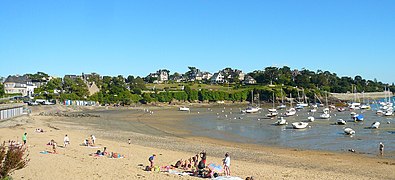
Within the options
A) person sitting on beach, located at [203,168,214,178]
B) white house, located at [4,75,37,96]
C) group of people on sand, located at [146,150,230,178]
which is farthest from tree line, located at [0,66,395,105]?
person sitting on beach, located at [203,168,214,178]

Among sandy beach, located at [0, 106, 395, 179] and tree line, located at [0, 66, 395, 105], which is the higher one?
tree line, located at [0, 66, 395, 105]

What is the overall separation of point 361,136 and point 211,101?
10554 centimetres

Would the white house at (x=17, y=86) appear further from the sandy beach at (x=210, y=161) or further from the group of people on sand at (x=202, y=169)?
the group of people on sand at (x=202, y=169)

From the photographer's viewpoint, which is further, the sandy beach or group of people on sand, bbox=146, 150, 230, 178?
group of people on sand, bbox=146, 150, 230, 178

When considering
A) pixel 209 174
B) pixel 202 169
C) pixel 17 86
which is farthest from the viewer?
pixel 17 86

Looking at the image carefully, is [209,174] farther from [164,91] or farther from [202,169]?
[164,91]

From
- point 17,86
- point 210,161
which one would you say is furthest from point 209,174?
point 17,86

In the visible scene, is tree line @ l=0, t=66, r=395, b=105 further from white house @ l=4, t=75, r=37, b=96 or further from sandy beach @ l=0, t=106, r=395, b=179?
sandy beach @ l=0, t=106, r=395, b=179

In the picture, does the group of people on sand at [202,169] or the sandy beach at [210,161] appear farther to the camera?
the group of people on sand at [202,169]

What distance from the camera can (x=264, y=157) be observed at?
104ft

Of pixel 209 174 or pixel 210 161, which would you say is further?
pixel 210 161

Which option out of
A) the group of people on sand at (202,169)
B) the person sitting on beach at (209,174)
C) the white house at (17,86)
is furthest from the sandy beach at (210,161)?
the white house at (17,86)

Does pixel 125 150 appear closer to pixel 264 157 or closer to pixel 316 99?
pixel 264 157

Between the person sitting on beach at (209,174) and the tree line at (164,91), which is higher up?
the tree line at (164,91)
